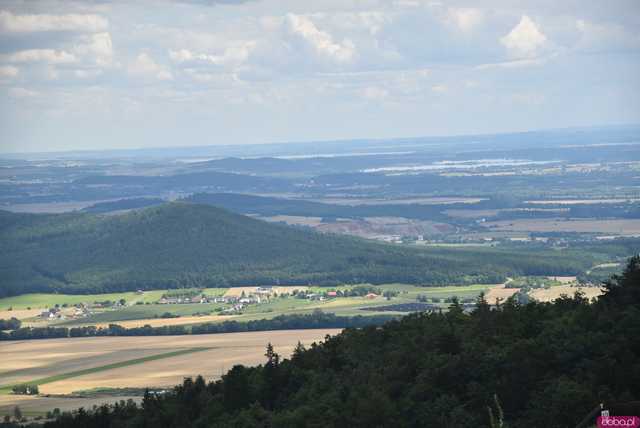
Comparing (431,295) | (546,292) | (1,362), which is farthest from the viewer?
(431,295)

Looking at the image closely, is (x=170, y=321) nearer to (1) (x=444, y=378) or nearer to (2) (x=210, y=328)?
(2) (x=210, y=328)

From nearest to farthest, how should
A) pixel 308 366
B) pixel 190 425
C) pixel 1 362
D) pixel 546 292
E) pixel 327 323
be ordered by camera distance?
pixel 190 425 < pixel 308 366 < pixel 1 362 < pixel 327 323 < pixel 546 292

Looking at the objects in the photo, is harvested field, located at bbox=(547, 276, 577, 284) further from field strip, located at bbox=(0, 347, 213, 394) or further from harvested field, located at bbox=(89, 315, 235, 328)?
field strip, located at bbox=(0, 347, 213, 394)

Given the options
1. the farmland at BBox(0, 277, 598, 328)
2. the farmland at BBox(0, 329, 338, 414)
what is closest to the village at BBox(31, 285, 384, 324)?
the farmland at BBox(0, 277, 598, 328)

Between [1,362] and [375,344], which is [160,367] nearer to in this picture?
[1,362]

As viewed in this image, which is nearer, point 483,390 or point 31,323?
point 483,390

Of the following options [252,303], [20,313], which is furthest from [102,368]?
[252,303]

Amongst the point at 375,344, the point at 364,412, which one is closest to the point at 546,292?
the point at 375,344
